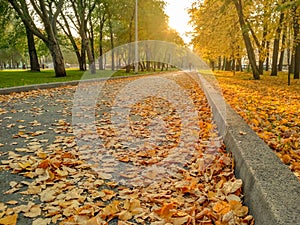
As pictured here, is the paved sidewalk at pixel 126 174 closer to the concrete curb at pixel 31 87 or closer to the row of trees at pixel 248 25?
the concrete curb at pixel 31 87

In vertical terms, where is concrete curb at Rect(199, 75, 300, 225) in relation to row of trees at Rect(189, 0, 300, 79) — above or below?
below

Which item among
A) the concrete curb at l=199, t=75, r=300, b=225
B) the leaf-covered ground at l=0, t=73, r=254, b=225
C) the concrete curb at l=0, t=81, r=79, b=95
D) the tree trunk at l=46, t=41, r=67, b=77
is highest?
the tree trunk at l=46, t=41, r=67, b=77

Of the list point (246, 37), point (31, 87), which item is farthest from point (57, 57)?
point (246, 37)

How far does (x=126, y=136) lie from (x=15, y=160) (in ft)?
5.34

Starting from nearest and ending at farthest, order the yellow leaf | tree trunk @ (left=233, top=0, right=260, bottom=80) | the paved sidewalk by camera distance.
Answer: the yellow leaf < the paved sidewalk < tree trunk @ (left=233, top=0, right=260, bottom=80)

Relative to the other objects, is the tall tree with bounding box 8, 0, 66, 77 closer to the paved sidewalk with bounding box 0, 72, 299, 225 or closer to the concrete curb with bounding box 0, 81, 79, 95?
the concrete curb with bounding box 0, 81, 79, 95

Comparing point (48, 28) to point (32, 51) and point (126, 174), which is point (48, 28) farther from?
point (126, 174)

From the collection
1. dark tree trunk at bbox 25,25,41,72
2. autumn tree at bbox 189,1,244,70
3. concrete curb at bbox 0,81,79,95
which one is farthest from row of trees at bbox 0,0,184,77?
autumn tree at bbox 189,1,244,70

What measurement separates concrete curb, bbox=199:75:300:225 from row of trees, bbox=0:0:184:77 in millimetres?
14124

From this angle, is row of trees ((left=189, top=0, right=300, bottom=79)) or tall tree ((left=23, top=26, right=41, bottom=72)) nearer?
row of trees ((left=189, top=0, right=300, bottom=79))

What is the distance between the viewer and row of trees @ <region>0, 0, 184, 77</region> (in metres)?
15.2

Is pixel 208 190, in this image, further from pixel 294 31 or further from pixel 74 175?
pixel 294 31

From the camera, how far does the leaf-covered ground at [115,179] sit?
1.92 m

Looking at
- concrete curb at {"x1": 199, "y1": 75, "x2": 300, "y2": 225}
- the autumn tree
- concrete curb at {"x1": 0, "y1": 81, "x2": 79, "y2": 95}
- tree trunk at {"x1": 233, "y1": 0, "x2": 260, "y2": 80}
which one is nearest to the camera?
concrete curb at {"x1": 199, "y1": 75, "x2": 300, "y2": 225}
